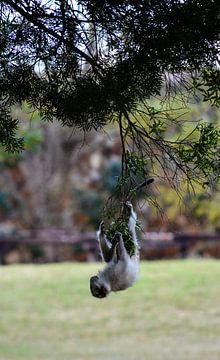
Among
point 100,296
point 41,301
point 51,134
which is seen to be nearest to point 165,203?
point 51,134

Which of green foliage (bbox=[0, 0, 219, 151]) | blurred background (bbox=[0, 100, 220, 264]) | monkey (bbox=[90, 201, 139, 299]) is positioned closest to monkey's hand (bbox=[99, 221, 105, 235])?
monkey (bbox=[90, 201, 139, 299])

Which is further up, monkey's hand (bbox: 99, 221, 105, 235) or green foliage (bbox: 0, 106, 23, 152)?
Answer: green foliage (bbox: 0, 106, 23, 152)

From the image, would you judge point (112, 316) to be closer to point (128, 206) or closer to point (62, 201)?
point (62, 201)

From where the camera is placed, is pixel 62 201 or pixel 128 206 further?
pixel 62 201

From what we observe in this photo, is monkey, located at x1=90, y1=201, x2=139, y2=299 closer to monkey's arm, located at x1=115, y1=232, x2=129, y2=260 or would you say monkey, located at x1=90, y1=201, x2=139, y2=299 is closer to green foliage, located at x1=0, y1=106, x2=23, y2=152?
monkey's arm, located at x1=115, y1=232, x2=129, y2=260

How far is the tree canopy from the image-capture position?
2316 mm

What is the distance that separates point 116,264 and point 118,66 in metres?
0.60

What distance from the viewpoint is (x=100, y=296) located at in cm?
260

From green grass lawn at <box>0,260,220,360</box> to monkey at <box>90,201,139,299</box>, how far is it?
454 cm

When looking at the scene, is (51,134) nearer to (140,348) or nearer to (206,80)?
(140,348)

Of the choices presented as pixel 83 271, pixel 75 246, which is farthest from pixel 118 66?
pixel 75 246

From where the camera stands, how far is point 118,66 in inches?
96.1

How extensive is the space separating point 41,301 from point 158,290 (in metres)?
1.33

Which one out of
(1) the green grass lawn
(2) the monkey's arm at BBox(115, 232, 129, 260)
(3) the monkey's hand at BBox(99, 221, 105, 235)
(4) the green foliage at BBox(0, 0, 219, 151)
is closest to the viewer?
(4) the green foliage at BBox(0, 0, 219, 151)
